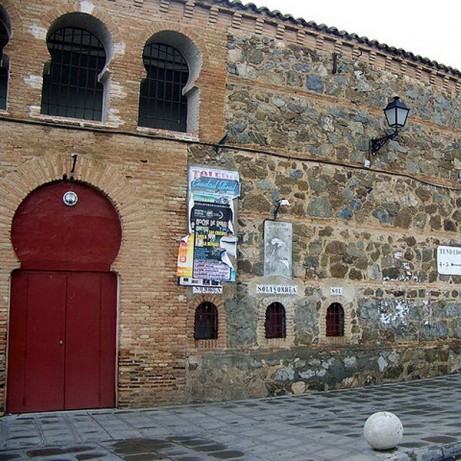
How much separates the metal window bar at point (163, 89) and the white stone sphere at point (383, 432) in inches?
261

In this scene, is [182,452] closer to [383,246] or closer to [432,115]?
[383,246]

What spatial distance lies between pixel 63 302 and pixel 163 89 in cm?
436

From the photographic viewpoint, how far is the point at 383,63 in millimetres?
12711

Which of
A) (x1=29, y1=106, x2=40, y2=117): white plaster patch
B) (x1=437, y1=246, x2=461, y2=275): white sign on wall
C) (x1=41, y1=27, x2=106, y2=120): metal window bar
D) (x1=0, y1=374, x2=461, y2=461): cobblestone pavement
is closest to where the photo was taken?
(x1=0, y1=374, x2=461, y2=461): cobblestone pavement

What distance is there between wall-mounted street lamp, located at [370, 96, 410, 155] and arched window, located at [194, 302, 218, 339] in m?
5.00

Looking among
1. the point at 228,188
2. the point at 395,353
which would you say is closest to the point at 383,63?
the point at 228,188

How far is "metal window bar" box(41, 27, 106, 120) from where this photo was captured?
33.5 feet

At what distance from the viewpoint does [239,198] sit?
1059 centimetres

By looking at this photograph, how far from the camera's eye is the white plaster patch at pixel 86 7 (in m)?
9.65

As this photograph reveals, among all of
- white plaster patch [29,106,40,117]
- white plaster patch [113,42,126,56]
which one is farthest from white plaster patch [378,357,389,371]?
white plaster patch [29,106,40,117]

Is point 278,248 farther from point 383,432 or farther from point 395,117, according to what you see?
point 383,432

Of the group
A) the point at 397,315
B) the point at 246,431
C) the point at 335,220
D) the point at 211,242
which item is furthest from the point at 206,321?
the point at 397,315

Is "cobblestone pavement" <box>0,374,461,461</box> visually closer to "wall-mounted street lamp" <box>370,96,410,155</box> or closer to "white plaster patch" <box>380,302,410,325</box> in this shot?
"white plaster patch" <box>380,302,410,325</box>

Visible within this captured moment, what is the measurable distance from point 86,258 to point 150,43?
13.6 feet
